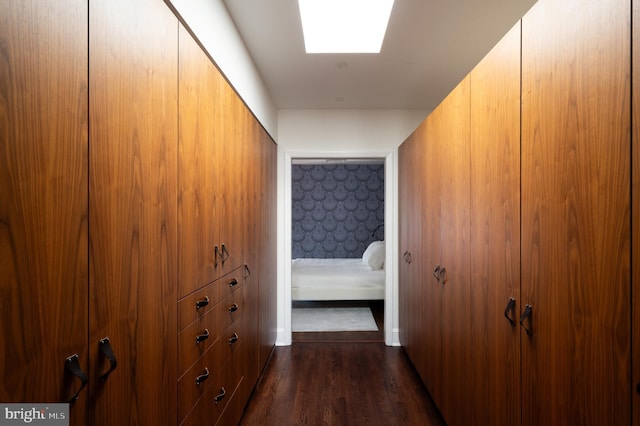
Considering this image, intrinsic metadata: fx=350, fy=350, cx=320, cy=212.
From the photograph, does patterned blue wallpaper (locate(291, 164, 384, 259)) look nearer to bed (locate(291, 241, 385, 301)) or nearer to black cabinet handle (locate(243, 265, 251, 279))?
bed (locate(291, 241, 385, 301))

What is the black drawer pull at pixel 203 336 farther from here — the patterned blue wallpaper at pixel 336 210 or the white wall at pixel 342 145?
the patterned blue wallpaper at pixel 336 210

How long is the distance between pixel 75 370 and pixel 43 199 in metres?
0.38

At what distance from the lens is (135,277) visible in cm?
102

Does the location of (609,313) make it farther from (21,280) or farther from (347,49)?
(347,49)

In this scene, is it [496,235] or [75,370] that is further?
[496,235]

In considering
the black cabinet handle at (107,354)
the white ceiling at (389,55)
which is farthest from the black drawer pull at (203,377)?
the white ceiling at (389,55)

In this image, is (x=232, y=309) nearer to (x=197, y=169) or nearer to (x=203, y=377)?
(x=203, y=377)

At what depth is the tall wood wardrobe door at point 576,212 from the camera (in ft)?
2.77

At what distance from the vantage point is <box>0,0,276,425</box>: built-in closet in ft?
2.15

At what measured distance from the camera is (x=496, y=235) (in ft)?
4.83

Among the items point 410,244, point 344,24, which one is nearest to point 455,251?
point 410,244

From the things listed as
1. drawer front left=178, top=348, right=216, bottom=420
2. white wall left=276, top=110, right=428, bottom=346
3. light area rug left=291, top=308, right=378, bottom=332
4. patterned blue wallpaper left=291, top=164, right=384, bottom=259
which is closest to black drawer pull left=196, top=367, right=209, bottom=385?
drawer front left=178, top=348, right=216, bottom=420

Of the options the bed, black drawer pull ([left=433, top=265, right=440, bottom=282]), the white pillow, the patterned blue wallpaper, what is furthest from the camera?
the patterned blue wallpaper

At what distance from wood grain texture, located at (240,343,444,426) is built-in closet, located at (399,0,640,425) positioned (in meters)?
0.56
